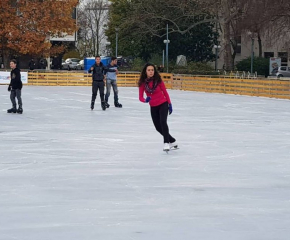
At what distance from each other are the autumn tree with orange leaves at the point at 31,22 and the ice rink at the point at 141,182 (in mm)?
42750

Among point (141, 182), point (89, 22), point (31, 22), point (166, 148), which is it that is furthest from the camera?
point (89, 22)

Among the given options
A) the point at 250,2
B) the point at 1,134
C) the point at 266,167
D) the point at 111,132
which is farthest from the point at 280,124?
the point at 250,2

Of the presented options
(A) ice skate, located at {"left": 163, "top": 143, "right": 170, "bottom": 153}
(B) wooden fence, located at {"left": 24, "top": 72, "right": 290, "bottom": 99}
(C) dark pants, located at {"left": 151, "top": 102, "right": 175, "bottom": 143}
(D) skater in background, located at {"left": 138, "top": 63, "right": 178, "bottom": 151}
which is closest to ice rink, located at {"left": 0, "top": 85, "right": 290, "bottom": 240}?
(A) ice skate, located at {"left": 163, "top": 143, "right": 170, "bottom": 153}

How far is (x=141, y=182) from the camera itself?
9.65 m

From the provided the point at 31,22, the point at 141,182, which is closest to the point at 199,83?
the point at 31,22

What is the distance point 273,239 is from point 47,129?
11563mm

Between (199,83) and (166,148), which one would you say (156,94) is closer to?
(166,148)

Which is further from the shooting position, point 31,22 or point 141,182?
point 31,22

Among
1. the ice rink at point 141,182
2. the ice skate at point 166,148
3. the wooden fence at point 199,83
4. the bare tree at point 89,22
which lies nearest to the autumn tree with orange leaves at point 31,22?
the wooden fence at point 199,83

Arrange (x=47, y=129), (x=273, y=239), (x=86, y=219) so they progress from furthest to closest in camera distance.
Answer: (x=47, y=129), (x=86, y=219), (x=273, y=239)

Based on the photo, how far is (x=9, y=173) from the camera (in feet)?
34.1

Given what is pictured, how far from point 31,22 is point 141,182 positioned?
54.1 meters

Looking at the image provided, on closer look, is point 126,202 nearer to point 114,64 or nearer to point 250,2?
point 114,64

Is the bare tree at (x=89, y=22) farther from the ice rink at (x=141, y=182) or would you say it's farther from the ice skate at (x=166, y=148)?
the ice skate at (x=166, y=148)
